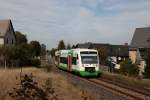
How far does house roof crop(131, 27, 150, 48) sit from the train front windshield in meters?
29.7

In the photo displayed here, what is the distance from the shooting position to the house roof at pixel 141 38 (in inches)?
2539

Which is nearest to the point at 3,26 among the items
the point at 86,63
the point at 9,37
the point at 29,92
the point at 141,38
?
the point at 9,37

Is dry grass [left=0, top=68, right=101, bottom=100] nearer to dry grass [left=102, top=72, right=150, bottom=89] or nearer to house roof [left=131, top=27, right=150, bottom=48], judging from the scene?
dry grass [left=102, top=72, right=150, bottom=89]

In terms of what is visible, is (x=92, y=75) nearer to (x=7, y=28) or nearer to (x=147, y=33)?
(x=147, y=33)

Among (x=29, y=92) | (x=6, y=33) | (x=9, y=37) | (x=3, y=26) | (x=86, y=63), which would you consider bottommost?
(x=29, y=92)

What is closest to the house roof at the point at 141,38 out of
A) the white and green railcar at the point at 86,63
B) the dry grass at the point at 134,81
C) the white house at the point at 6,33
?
the white house at the point at 6,33

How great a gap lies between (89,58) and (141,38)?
33.5 meters

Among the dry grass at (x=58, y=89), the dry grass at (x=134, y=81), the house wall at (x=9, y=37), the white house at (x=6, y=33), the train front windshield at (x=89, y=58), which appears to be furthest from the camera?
the house wall at (x=9, y=37)

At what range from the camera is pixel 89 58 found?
35.2 metres

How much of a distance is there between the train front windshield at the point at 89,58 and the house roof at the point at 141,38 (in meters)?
29.7

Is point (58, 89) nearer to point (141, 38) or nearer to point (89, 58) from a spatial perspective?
point (89, 58)

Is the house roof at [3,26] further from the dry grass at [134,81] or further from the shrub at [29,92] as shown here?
the shrub at [29,92]

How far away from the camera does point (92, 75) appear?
34531mm

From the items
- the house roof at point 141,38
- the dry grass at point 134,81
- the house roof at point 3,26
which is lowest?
the dry grass at point 134,81
